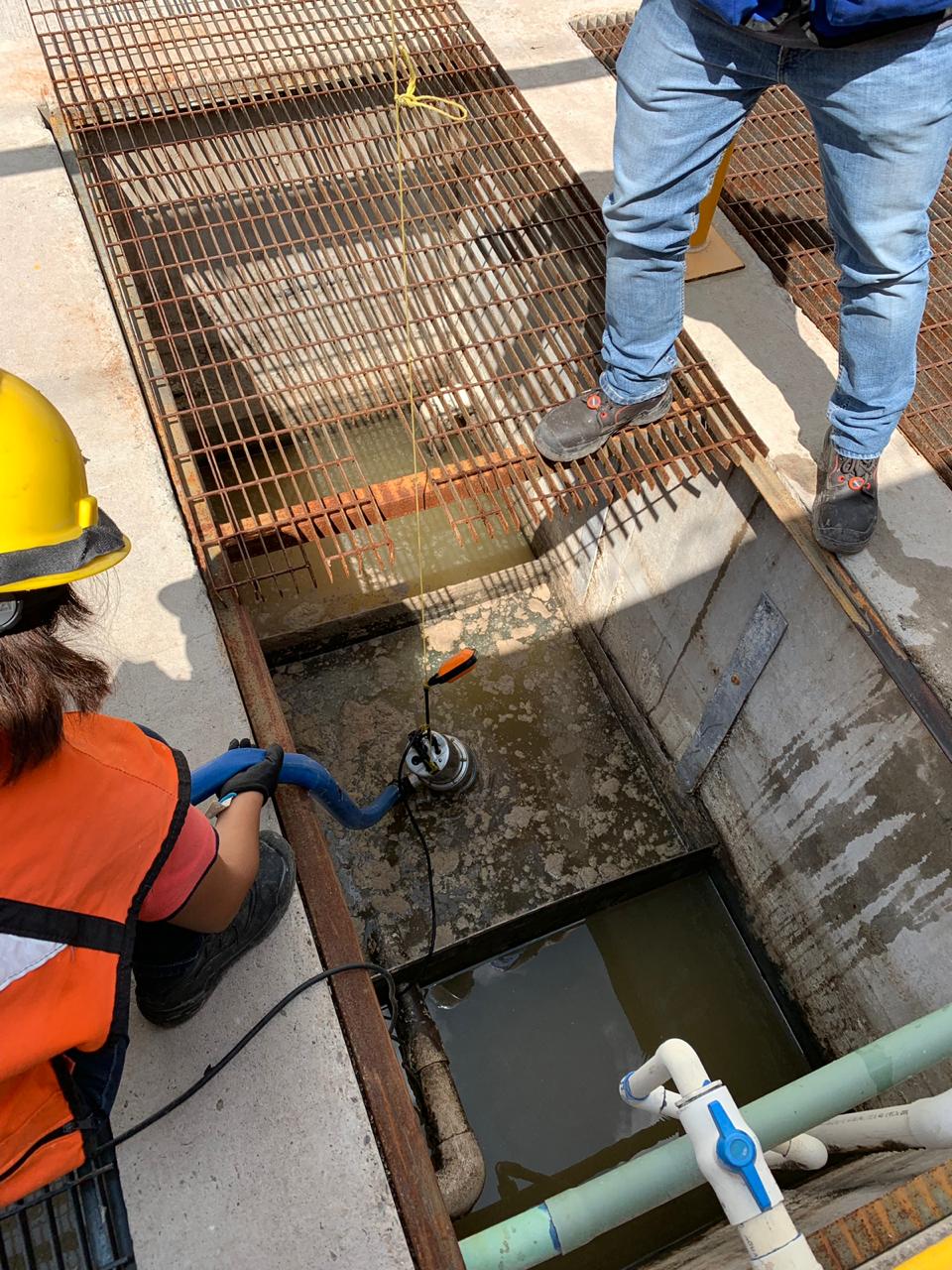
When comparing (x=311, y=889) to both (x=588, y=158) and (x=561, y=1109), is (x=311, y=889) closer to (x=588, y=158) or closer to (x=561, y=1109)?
(x=561, y=1109)

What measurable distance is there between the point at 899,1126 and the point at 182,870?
1785 mm

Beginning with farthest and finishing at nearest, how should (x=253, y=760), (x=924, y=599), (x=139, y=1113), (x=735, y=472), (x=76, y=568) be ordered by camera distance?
(x=735, y=472) < (x=924, y=599) < (x=253, y=760) < (x=139, y=1113) < (x=76, y=568)

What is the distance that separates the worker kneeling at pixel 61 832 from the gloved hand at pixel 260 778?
0.34 m

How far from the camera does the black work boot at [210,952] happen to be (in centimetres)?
177

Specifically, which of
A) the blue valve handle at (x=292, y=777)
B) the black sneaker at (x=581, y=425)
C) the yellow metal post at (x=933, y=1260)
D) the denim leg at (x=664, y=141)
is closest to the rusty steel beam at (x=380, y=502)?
the black sneaker at (x=581, y=425)

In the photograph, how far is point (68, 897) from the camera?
1208mm

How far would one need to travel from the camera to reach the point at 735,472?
10.6 feet

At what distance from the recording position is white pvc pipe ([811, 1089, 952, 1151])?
186 centimetres

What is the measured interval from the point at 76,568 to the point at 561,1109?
3406mm

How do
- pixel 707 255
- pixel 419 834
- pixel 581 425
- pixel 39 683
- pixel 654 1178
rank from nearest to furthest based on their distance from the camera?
pixel 39 683, pixel 654 1178, pixel 581 425, pixel 707 255, pixel 419 834

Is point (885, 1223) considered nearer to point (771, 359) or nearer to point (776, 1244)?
point (776, 1244)

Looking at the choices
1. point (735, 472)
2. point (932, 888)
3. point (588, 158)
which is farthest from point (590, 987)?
point (588, 158)

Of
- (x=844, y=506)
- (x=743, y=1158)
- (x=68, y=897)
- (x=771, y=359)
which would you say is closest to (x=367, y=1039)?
(x=743, y=1158)

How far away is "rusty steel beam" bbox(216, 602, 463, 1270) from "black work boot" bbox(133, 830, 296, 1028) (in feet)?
0.31
